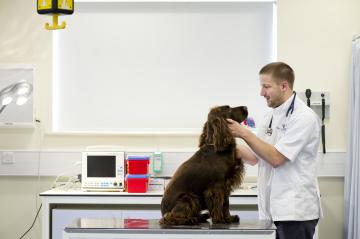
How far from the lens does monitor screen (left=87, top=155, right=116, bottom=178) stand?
4133 mm

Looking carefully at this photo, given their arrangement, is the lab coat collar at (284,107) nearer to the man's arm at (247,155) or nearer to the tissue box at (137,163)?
the man's arm at (247,155)

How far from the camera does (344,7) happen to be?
4.52 meters

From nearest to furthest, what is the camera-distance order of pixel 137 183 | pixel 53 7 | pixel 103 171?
pixel 53 7 → pixel 137 183 → pixel 103 171

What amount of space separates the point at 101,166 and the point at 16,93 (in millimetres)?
1049

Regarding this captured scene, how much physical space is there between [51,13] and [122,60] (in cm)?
212

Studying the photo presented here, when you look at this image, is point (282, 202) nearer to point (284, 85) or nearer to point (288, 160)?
point (288, 160)

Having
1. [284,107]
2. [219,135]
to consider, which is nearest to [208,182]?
[219,135]

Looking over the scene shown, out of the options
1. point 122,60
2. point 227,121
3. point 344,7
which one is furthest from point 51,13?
point 344,7

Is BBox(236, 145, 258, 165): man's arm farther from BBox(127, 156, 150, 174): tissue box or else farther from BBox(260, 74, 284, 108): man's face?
BBox(127, 156, 150, 174): tissue box

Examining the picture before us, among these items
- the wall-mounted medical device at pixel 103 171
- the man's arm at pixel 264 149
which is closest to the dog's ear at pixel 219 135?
the man's arm at pixel 264 149

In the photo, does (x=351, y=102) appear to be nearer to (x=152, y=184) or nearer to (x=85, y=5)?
(x=152, y=184)

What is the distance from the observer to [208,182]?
2314 mm

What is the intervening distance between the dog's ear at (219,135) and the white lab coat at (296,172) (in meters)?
0.37

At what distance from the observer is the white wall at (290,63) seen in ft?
14.8
